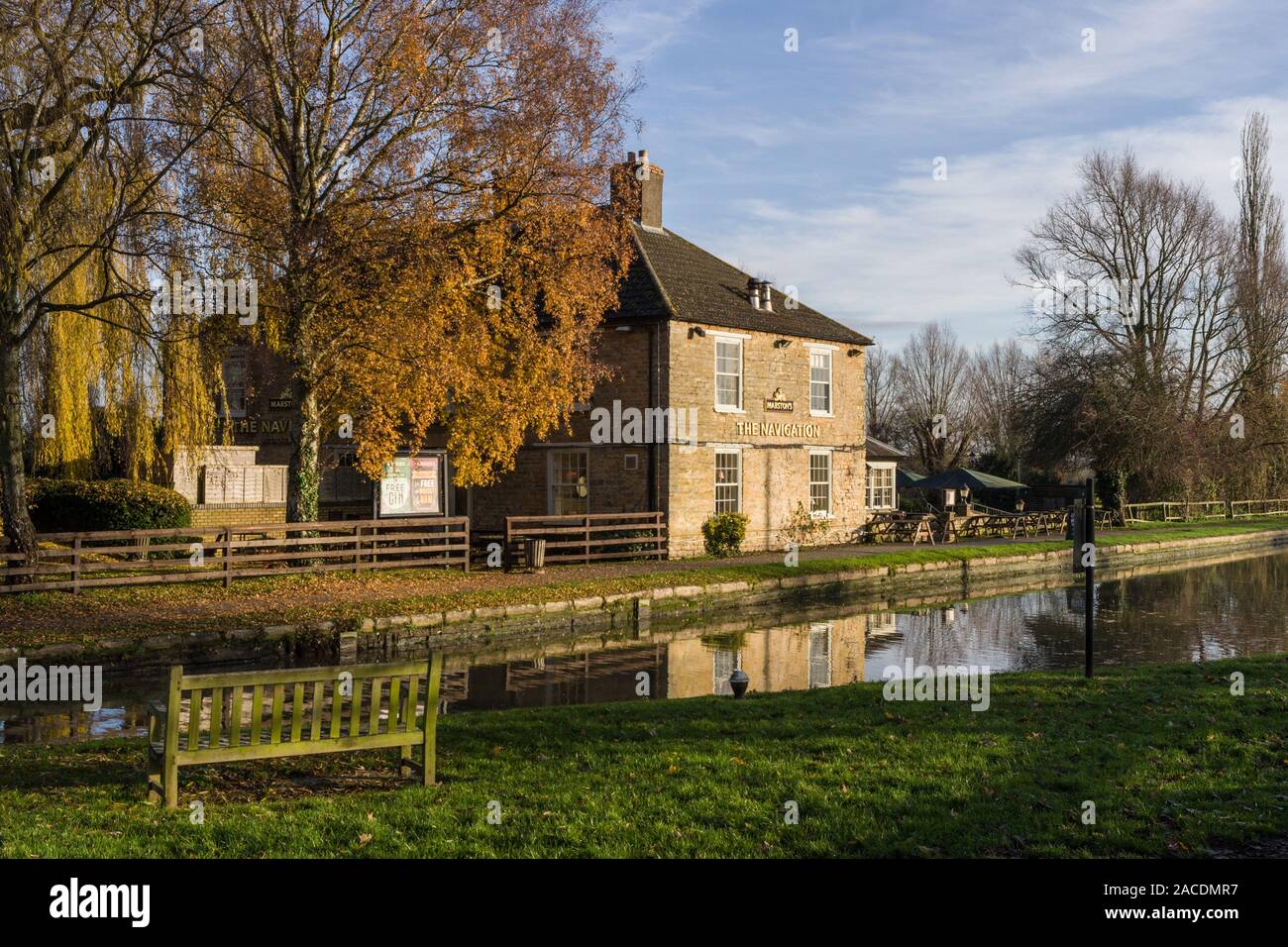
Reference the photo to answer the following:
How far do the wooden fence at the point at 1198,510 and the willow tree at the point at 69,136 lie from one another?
38620mm

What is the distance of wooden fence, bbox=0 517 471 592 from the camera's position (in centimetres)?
1614

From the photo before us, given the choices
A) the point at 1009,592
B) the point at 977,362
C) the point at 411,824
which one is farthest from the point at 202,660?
the point at 977,362

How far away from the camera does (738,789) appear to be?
6.76 metres

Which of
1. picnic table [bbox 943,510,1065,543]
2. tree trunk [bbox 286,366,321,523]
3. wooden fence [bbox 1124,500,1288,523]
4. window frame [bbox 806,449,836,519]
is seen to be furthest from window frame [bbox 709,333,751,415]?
wooden fence [bbox 1124,500,1288,523]

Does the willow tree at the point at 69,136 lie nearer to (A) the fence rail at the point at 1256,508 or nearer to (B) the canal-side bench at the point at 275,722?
(B) the canal-side bench at the point at 275,722

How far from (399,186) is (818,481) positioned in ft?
50.1

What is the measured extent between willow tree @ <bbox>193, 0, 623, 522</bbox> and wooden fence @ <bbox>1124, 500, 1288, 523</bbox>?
1237 inches

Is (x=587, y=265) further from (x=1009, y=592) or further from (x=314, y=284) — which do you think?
(x=1009, y=592)

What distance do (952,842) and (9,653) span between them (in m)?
11.7

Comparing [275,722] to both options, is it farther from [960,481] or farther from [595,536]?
[960,481]

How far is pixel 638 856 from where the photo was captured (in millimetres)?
5480

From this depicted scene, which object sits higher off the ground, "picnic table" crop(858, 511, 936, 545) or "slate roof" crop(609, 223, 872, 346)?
"slate roof" crop(609, 223, 872, 346)

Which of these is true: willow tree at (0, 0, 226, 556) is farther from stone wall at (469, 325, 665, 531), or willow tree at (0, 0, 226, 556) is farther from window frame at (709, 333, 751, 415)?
window frame at (709, 333, 751, 415)

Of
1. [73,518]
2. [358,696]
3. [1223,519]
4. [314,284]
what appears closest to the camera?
[358,696]
